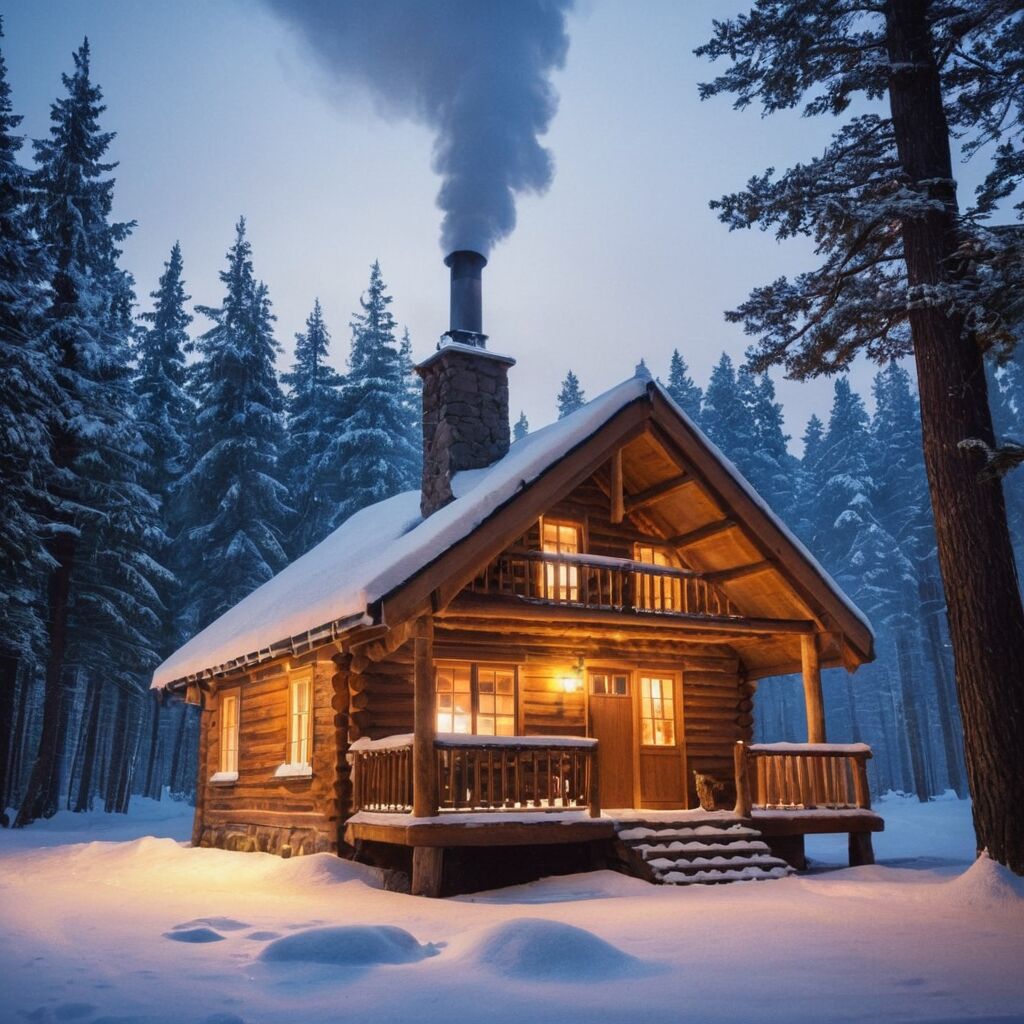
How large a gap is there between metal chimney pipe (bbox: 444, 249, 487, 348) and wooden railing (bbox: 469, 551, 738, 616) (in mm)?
4232

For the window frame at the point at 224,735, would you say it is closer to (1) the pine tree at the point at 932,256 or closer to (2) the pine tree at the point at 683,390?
(1) the pine tree at the point at 932,256

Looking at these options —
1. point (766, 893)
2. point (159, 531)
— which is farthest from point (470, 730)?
point (159, 531)

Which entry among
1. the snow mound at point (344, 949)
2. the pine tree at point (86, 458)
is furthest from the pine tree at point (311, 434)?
the snow mound at point (344, 949)

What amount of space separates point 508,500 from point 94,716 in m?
25.2

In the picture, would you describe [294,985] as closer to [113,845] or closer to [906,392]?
[113,845]

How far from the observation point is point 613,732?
56.2 feet

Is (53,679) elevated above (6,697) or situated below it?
above

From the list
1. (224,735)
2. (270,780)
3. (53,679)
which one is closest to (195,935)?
(270,780)

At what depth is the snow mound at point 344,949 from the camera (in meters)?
7.31

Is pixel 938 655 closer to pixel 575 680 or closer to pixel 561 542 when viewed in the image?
pixel 575 680

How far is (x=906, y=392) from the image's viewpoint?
50438 millimetres

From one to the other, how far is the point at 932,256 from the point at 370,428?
88.9 ft

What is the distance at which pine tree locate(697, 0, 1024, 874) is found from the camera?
35.7 ft

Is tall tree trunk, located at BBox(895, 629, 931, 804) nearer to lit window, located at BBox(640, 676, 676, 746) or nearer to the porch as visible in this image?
lit window, located at BBox(640, 676, 676, 746)
